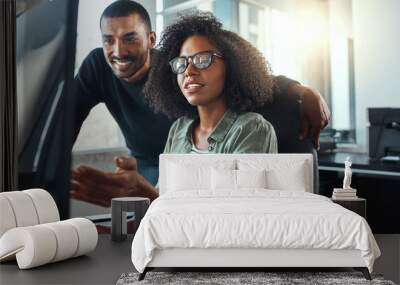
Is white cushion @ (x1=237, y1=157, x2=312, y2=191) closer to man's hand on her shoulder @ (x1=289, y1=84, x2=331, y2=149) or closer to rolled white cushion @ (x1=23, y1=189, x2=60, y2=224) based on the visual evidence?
man's hand on her shoulder @ (x1=289, y1=84, x2=331, y2=149)

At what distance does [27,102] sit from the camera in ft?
23.4

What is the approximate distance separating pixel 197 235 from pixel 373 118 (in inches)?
121

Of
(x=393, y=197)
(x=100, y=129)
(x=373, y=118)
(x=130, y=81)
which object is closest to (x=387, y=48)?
(x=373, y=118)

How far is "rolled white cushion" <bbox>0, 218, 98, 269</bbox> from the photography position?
4.98 meters

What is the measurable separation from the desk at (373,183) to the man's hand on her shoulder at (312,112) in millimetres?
289

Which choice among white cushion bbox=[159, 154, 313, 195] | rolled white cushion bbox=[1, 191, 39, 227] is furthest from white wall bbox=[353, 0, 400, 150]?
rolled white cushion bbox=[1, 191, 39, 227]

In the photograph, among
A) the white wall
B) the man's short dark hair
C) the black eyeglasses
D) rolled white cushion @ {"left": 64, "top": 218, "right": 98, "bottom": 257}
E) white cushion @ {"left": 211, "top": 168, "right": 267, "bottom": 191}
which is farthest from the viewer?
the man's short dark hair

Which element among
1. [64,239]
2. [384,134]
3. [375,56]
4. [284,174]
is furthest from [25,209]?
[375,56]

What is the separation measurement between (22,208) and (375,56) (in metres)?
3.97

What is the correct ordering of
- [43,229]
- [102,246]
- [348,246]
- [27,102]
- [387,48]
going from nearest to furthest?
[348,246], [43,229], [102,246], [387,48], [27,102]

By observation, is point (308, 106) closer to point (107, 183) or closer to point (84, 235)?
point (107, 183)

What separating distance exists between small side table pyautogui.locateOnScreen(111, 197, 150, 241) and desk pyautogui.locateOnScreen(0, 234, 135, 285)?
0.53 m

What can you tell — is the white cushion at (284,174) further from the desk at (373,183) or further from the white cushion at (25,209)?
the white cushion at (25,209)

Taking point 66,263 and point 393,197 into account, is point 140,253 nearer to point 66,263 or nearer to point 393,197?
point 66,263
